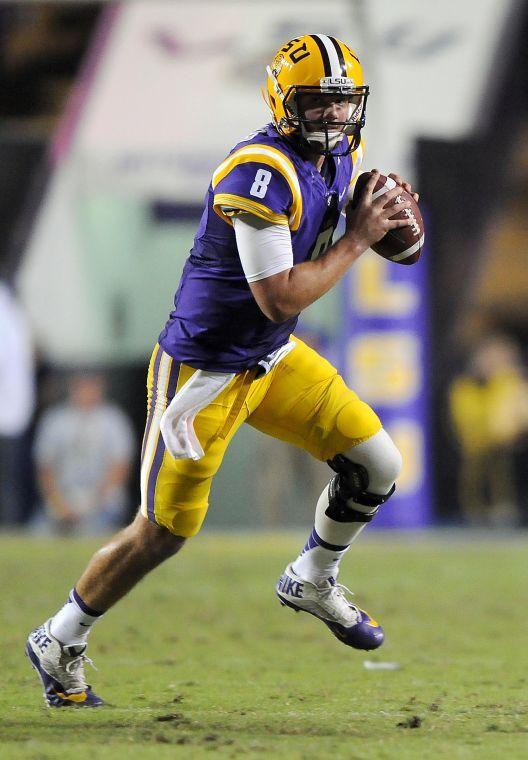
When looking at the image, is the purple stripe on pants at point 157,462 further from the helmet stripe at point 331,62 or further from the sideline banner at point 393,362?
the sideline banner at point 393,362

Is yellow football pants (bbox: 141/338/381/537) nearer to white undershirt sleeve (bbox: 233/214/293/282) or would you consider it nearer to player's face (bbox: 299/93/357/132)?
white undershirt sleeve (bbox: 233/214/293/282)

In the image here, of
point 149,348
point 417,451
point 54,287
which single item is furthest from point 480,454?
point 54,287

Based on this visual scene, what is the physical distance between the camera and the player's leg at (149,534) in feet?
13.7

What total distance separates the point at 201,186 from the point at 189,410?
6.85 metres

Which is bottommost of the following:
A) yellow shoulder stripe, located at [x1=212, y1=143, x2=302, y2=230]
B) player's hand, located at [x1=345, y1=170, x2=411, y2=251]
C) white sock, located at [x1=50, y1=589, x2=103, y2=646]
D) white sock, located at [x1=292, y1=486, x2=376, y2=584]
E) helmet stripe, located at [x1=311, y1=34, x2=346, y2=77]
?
white sock, located at [x1=50, y1=589, x2=103, y2=646]

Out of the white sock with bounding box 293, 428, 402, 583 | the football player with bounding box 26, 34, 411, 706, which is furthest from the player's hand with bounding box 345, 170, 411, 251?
the white sock with bounding box 293, 428, 402, 583

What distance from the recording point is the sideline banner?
34.7 feet

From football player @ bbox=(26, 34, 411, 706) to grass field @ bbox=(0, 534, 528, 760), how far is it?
34 centimetres

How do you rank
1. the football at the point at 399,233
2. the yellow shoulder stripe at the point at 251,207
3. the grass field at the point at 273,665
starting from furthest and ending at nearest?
the football at the point at 399,233, the yellow shoulder stripe at the point at 251,207, the grass field at the point at 273,665

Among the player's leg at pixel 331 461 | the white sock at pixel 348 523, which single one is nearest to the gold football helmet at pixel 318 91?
the player's leg at pixel 331 461

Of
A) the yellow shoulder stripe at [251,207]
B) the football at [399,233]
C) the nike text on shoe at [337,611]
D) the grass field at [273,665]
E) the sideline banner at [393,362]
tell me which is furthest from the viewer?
the sideline banner at [393,362]

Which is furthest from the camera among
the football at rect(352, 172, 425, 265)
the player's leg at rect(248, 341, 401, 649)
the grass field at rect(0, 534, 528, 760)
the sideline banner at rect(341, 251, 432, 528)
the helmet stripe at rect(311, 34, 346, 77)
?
the sideline banner at rect(341, 251, 432, 528)

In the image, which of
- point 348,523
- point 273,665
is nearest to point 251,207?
point 348,523

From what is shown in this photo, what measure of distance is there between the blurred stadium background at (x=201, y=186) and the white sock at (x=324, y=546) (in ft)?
19.4
